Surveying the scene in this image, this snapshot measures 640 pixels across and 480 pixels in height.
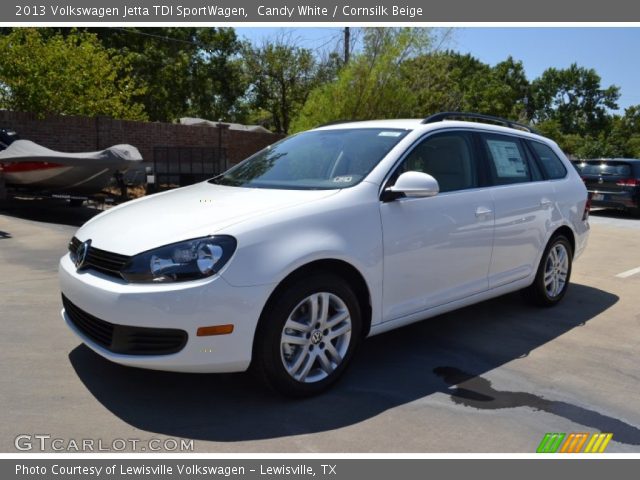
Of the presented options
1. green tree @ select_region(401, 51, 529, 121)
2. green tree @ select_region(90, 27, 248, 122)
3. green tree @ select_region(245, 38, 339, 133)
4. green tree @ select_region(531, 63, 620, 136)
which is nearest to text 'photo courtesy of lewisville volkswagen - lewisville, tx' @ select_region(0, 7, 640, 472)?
green tree @ select_region(401, 51, 529, 121)

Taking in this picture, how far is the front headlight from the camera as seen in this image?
3.07 metres

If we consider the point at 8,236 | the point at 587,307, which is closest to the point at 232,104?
the point at 8,236

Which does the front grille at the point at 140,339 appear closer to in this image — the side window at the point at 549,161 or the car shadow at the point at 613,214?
the side window at the point at 549,161

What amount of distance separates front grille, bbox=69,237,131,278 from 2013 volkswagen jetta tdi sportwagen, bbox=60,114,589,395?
0.01 meters

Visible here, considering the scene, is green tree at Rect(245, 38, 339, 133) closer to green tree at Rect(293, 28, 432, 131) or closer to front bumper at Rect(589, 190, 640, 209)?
green tree at Rect(293, 28, 432, 131)

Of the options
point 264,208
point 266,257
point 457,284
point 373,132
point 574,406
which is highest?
point 373,132

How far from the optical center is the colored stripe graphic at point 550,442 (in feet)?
10.1

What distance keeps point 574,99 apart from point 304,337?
81504 millimetres

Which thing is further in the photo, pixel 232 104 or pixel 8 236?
pixel 232 104

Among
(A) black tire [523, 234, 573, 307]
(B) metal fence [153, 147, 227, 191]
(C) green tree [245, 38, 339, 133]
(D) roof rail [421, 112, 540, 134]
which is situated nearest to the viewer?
(D) roof rail [421, 112, 540, 134]

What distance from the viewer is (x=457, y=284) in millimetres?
4324

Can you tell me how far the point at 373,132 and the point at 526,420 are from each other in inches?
88.4
